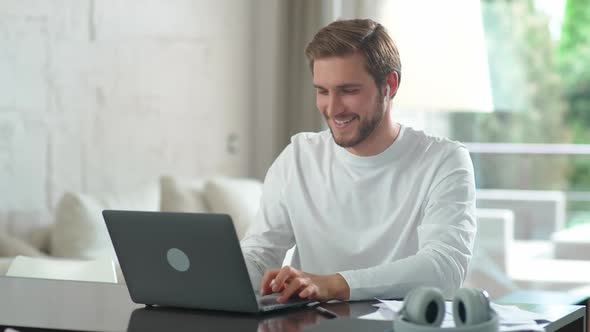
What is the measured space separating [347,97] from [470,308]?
1.01 meters

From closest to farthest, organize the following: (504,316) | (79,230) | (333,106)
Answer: (504,316), (333,106), (79,230)

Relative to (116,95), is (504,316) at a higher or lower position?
lower

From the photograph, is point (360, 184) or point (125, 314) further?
point (360, 184)

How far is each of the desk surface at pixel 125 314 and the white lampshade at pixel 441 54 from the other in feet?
10.6

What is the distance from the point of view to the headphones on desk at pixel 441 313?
1.49 meters

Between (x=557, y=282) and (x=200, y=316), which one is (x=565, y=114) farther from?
(x=200, y=316)

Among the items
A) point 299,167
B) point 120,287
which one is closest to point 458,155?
point 299,167

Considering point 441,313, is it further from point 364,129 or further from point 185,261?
point 364,129

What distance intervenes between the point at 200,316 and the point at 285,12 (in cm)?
426

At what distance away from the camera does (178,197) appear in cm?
464

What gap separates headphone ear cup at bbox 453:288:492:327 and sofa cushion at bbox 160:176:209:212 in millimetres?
3129

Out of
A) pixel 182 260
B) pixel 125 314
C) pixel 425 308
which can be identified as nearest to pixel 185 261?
pixel 182 260

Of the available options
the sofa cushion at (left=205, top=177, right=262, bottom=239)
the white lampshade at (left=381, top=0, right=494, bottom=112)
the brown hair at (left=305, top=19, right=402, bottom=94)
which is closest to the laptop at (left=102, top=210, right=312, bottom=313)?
the brown hair at (left=305, top=19, right=402, bottom=94)

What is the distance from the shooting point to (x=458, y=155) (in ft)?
8.04
